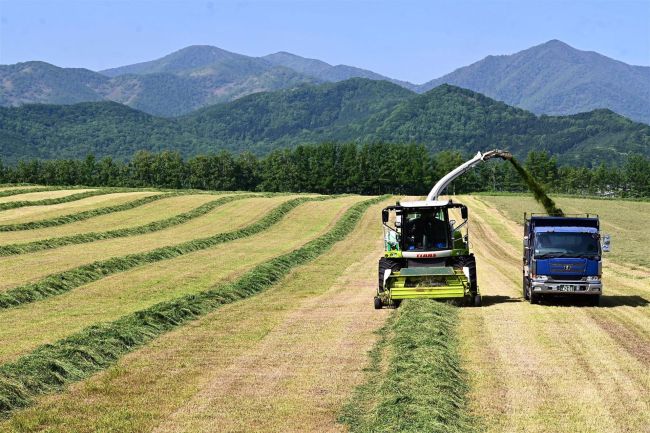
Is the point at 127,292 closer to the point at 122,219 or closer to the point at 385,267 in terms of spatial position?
the point at 385,267

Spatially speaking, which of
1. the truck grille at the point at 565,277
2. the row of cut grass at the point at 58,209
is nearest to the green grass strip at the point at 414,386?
the truck grille at the point at 565,277

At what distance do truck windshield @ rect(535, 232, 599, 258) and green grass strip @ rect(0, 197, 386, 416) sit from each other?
415 inches

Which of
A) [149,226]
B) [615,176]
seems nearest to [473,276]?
[149,226]

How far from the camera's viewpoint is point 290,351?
2027cm

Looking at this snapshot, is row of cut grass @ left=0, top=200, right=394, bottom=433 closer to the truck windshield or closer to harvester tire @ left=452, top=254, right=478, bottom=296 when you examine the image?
harvester tire @ left=452, top=254, right=478, bottom=296

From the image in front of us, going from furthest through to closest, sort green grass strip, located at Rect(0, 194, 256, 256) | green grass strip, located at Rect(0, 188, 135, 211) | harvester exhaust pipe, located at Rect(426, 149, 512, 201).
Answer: green grass strip, located at Rect(0, 188, 135, 211) < green grass strip, located at Rect(0, 194, 256, 256) < harvester exhaust pipe, located at Rect(426, 149, 512, 201)

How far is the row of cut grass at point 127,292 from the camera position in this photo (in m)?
22.3

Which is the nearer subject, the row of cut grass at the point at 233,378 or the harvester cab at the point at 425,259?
the row of cut grass at the point at 233,378

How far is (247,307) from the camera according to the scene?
2797cm

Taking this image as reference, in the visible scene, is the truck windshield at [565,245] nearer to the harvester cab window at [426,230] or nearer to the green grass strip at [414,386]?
the harvester cab window at [426,230]

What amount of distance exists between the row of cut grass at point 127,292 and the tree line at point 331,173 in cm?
11359

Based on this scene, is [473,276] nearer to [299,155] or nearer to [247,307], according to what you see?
[247,307]

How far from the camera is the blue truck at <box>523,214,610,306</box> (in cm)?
2786

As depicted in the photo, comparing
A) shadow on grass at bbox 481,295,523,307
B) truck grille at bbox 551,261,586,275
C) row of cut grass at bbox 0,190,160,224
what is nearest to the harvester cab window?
shadow on grass at bbox 481,295,523,307
